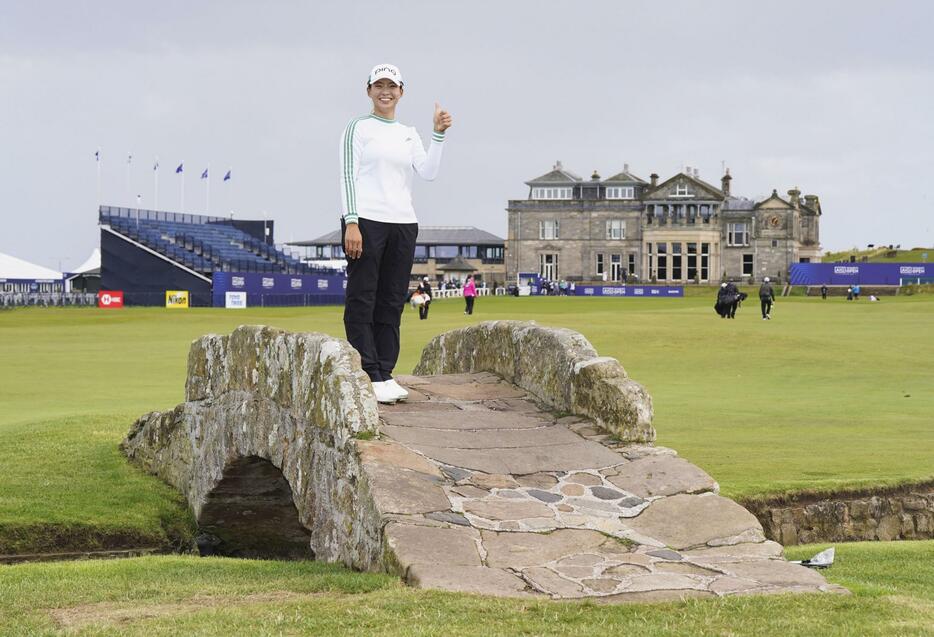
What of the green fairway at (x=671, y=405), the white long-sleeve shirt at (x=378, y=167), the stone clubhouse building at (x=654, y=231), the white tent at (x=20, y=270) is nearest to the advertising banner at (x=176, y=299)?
the white tent at (x=20, y=270)

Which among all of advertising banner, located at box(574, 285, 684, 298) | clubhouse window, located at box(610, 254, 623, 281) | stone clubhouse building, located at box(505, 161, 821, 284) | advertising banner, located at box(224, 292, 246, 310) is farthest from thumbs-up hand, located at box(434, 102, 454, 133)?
clubhouse window, located at box(610, 254, 623, 281)

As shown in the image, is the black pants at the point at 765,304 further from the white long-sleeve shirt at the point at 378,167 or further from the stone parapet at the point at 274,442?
the white long-sleeve shirt at the point at 378,167

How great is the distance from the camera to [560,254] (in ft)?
417

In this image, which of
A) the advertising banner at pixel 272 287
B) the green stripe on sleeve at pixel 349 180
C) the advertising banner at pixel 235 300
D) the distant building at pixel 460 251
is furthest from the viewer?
the distant building at pixel 460 251

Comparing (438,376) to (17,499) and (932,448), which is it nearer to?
(17,499)

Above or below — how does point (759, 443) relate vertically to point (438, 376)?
below

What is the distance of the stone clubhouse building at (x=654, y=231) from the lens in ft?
398

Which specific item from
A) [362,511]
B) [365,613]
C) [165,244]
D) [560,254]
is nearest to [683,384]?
[362,511]

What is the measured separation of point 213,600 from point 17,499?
6.20 m

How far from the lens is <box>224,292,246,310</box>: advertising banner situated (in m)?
75.0

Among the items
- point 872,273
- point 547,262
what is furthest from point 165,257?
point 872,273

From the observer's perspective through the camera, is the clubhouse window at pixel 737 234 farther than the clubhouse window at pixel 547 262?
No

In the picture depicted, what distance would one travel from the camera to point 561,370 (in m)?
10.6

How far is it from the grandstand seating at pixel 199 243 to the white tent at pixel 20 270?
220 inches
